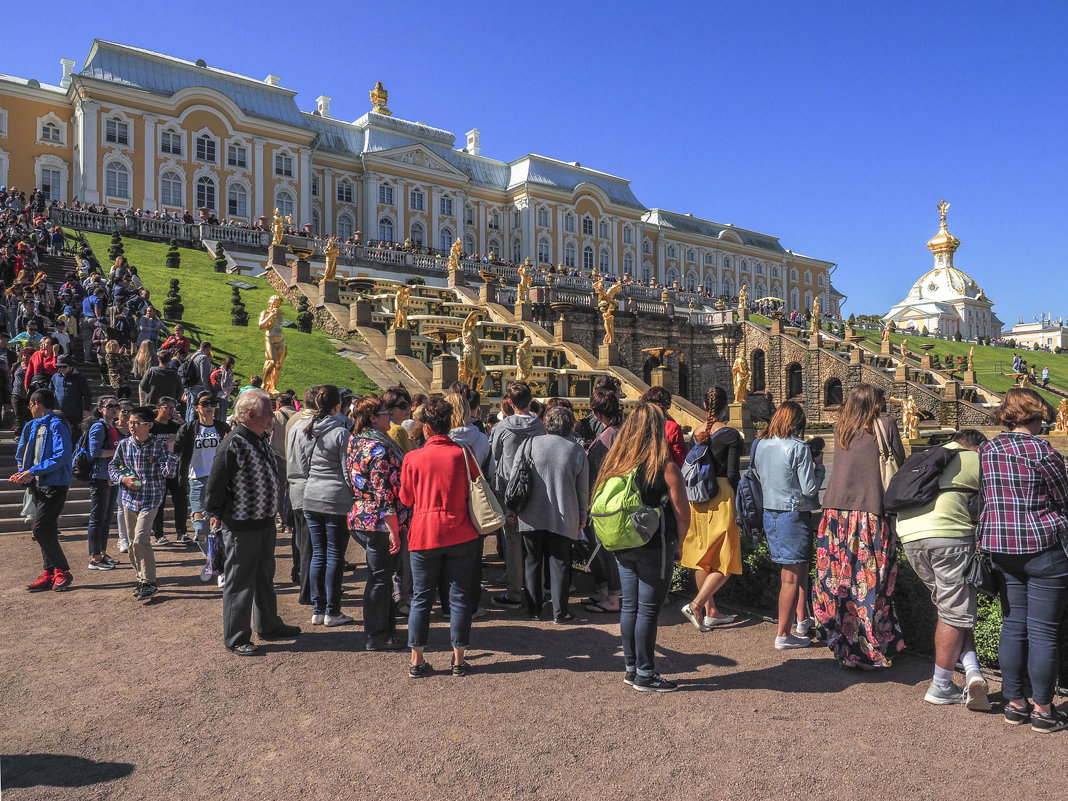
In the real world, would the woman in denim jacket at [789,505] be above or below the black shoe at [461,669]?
above

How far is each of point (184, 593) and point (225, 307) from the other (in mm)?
18599

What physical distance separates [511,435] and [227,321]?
Answer: 59.7 feet

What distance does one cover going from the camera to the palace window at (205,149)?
46.7 m

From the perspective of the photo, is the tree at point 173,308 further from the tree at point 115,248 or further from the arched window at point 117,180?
the arched window at point 117,180

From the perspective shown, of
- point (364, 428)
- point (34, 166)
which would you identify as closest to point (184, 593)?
point (364, 428)

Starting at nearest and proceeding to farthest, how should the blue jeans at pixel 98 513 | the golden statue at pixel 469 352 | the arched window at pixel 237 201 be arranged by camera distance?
the blue jeans at pixel 98 513 < the golden statue at pixel 469 352 < the arched window at pixel 237 201

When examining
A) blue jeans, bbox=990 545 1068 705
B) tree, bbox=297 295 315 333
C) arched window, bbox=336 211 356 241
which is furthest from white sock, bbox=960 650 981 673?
arched window, bbox=336 211 356 241

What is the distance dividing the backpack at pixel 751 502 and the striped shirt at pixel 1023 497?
187 cm

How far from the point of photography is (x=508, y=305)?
32062 mm

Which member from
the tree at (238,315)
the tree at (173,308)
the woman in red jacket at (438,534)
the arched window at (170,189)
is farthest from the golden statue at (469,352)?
the arched window at (170,189)

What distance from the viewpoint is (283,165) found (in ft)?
164

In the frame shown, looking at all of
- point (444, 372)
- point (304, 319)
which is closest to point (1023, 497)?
point (444, 372)

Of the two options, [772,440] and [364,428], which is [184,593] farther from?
[772,440]

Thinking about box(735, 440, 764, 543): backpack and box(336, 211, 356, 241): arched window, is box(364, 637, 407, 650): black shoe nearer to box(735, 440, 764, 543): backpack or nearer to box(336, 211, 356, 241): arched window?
box(735, 440, 764, 543): backpack
